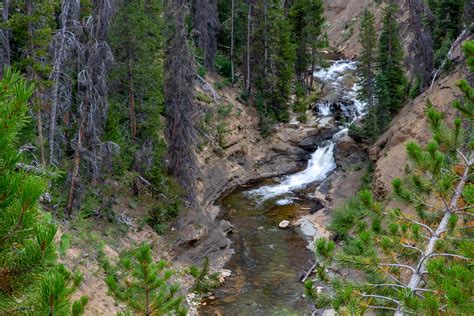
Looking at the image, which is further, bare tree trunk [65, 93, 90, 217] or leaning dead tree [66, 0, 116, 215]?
bare tree trunk [65, 93, 90, 217]

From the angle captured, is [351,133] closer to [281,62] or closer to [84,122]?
[281,62]

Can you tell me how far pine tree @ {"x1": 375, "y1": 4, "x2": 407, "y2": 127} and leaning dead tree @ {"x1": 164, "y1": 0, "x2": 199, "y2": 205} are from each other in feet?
37.5

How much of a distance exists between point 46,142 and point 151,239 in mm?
5402

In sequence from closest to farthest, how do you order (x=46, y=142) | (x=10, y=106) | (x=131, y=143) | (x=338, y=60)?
(x=10, y=106) < (x=46, y=142) < (x=131, y=143) < (x=338, y=60)

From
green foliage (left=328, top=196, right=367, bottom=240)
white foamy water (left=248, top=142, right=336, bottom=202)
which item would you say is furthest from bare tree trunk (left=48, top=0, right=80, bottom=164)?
white foamy water (left=248, top=142, right=336, bottom=202)

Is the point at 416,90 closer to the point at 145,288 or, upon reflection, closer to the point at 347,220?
the point at 347,220

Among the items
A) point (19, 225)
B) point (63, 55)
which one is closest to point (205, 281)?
point (63, 55)

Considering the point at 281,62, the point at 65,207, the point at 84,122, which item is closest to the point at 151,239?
the point at 65,207

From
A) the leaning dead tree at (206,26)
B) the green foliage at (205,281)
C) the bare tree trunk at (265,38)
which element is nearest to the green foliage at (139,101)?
the green foliage at (205,281)

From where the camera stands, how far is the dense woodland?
120 inches

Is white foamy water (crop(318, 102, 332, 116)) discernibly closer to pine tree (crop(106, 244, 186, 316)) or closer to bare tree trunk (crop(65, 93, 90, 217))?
bare tree trunk (crop(65, 93, 90, 217))

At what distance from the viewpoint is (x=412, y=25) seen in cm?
2266

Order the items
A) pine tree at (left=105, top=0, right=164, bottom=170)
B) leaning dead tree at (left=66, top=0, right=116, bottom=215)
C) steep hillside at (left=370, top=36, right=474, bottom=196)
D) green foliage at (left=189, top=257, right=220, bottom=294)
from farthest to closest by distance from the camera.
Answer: steep hillside at (left=370, top=36, right=474, bottom=196), pine tree at (left=105, top=0, right=164, bottom=170), green foliage at (left=189, top=257, right=220, bottom=294), leaning dead tree at (left=66, top=0, right=116, bottom=215)

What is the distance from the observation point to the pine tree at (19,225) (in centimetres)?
267
